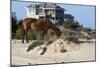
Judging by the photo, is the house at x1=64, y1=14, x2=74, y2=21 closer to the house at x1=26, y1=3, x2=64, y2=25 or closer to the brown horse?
the house at x1=26, y1=3, x2=64, y2=25

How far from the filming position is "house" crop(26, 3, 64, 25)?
7.95 ft

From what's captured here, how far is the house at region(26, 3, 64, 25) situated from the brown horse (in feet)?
0.15

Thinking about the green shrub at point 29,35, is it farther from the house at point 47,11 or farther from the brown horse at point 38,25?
the house at point 47,11

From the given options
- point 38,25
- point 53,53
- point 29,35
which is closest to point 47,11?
point 38,25

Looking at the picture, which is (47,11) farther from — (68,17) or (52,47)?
(52,47)

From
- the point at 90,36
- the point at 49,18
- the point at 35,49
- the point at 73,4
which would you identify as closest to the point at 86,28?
the point at 90,36

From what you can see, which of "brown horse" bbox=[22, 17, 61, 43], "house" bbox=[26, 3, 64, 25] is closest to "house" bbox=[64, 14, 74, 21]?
"house" bbox=[26, 3, 64, 25]

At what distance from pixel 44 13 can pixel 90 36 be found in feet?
2.22

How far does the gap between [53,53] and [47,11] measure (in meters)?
0.50

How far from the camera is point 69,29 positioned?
2.60 meters

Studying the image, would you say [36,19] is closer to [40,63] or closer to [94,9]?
[40,63]

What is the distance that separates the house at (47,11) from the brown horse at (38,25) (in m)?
0.05

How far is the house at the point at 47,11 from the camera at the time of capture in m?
2.42

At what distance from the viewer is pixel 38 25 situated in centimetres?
246
